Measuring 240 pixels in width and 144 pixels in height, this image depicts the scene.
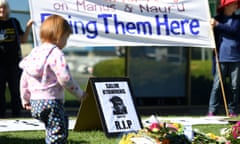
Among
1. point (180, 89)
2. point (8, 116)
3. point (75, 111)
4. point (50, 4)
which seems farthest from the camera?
point (180, 89)

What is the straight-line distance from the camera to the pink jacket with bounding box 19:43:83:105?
4.82m

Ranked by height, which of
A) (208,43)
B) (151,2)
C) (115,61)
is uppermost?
(151,2)

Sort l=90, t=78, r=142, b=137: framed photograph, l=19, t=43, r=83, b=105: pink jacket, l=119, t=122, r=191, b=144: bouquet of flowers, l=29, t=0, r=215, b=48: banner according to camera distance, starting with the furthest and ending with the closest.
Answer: l=29, t=0, r=215, b=48: banner → l=90, t=78, r=142, b=137: framed photograph → l=119, t=122, r=191, b=144: bouquet of flowers → l=19, t=43, r=83, b=105: pink jacket

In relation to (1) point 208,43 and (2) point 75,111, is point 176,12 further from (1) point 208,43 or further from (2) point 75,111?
(2) point 75,111

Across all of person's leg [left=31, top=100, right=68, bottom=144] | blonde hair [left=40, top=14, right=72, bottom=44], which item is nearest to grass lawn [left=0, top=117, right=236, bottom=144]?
person's leg [left=31, top=100, right=68, bottom=144]

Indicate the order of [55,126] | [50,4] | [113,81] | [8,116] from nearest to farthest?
[55,126]
[113,81]
[50,4]
[8,116]

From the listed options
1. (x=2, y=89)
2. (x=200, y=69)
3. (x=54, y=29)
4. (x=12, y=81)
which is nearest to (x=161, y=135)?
(x=54, y=29)

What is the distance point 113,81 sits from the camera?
712 cm

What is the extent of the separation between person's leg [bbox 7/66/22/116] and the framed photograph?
2112 mm

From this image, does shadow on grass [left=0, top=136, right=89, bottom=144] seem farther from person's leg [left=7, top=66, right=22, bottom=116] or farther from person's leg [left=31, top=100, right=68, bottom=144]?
person's leg [left=7, top=66, right=22, bottom=116]

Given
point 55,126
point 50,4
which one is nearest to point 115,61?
point 50,4

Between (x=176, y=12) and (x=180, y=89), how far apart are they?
2.92 metres

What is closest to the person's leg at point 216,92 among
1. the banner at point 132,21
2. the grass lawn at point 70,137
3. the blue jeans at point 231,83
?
the blue jeans at point 231,83

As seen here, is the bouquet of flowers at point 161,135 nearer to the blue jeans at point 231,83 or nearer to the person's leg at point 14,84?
the blue jeans at point 231,83
